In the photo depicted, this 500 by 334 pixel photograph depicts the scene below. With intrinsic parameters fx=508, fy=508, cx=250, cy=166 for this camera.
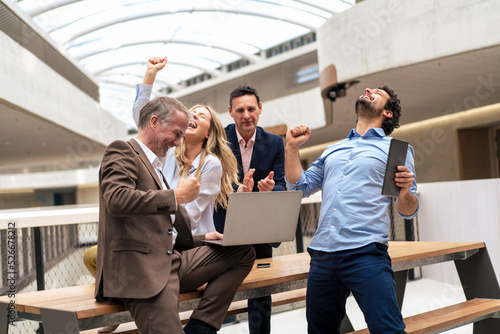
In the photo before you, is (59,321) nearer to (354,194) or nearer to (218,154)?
(218,154)

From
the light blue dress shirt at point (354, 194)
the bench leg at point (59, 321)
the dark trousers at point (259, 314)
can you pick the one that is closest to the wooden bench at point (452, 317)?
the dark trousers at point (259, 314)

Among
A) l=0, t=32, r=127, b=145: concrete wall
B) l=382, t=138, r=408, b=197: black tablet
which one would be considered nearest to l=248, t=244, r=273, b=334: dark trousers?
l=382, t=138, r=408, b=197: black tablet

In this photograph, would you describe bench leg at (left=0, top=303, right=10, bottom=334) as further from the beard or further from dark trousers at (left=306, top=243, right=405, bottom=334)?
the beard

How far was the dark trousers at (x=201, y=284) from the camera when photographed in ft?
6.24

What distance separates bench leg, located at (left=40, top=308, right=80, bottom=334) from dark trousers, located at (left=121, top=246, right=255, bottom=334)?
20 centimetres

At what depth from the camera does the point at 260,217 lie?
7.50ft

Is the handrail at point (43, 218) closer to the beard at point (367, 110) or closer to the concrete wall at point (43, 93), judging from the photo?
the beard at point (367, 110)

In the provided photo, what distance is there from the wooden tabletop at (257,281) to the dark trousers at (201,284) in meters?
0.07

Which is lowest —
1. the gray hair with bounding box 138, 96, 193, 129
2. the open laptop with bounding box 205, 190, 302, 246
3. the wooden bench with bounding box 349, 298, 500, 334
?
the wooden bench with bounding box 349, 298, 500, 334

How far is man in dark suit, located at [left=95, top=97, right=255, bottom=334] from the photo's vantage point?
1.88m

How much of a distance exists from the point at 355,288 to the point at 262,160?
117 centimetres

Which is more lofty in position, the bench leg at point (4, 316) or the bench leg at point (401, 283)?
the bench leg at point (4, 316)

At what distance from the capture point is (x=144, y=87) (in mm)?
2641

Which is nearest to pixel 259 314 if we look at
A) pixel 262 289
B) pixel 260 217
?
pixel 262 289
